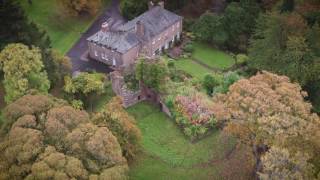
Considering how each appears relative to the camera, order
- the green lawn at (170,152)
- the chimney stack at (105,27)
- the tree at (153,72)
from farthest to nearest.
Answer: the chimney stack at (105,27), the tree at (153,72), the green lawn at (170,152)

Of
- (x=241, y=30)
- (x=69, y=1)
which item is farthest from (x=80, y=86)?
(x=241, y=30)

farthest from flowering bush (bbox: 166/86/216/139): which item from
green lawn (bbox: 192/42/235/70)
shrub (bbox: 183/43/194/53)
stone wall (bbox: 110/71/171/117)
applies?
shrub (bbox: 183/43/194/53)

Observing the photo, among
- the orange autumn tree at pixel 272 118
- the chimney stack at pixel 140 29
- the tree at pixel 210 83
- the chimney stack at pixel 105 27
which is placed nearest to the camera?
the orange autumn tree at pixel 272 118

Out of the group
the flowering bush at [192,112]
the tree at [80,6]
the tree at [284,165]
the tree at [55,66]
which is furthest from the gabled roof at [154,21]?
the tree at [284,165]

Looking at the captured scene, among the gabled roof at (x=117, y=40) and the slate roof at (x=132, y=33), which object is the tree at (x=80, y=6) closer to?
the slate roof at (x=132, y=33)

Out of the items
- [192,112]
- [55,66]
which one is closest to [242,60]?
[192,112]

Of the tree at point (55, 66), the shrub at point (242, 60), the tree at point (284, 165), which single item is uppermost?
the tree at point (284, 165)

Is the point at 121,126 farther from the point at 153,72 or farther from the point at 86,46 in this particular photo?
the point at 86,46

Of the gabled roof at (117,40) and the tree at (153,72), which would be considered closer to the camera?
the tree at (153,72)
